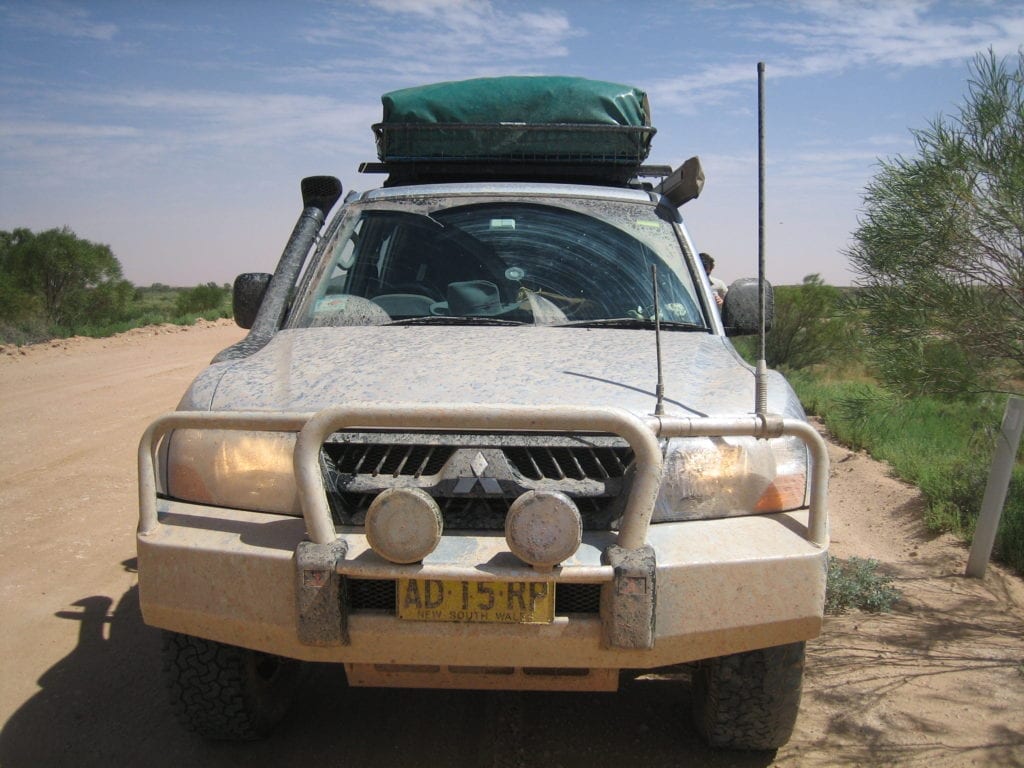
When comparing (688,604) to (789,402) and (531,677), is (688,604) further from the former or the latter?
(789,402)

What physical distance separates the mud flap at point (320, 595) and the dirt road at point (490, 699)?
91 cm

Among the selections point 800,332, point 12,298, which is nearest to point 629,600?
point 800,332

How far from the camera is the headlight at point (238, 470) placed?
2.82 metres

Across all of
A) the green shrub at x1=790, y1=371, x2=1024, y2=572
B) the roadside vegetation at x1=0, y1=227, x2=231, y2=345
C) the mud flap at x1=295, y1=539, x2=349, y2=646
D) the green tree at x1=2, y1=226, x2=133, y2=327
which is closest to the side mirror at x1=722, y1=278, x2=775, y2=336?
the green shrub at x1=790, y1=371, x2=1024, y2=572

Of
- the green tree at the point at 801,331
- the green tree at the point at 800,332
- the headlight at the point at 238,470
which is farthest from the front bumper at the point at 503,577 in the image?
the green tree at the point at 801,331

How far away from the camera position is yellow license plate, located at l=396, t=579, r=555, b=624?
98.8 inches

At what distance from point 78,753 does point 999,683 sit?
11.8 ft

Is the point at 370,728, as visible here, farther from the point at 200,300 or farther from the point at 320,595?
the point at 200,300

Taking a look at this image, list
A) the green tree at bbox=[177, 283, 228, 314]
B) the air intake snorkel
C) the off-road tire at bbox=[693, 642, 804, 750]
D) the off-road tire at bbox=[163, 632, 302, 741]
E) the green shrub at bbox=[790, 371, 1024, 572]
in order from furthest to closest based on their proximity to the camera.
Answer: the green tree at bbox=[177, 283, 228, 314] < the green shrub at bbox=[790, 371, 1024, 572] < the air intake snorkel < the off-road tire at bbox=[163, 632, 302, 741] < the off-road tire at bbox=[693, 642, 804, 750]

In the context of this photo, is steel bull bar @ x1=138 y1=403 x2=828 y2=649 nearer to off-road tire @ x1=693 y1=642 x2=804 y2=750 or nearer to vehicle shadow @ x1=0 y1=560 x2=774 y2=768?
off-road tire @ x1=693 y1=642 x2=804 y2=750

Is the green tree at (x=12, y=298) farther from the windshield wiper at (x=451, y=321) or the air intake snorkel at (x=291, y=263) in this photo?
the windshield wiper at (x=451, y=321)

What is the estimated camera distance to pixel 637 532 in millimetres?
2533

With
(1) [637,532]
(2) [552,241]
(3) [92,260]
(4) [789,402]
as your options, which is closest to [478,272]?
(2) [552,241]

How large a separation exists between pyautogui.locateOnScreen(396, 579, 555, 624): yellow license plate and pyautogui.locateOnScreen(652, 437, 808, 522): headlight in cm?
47
